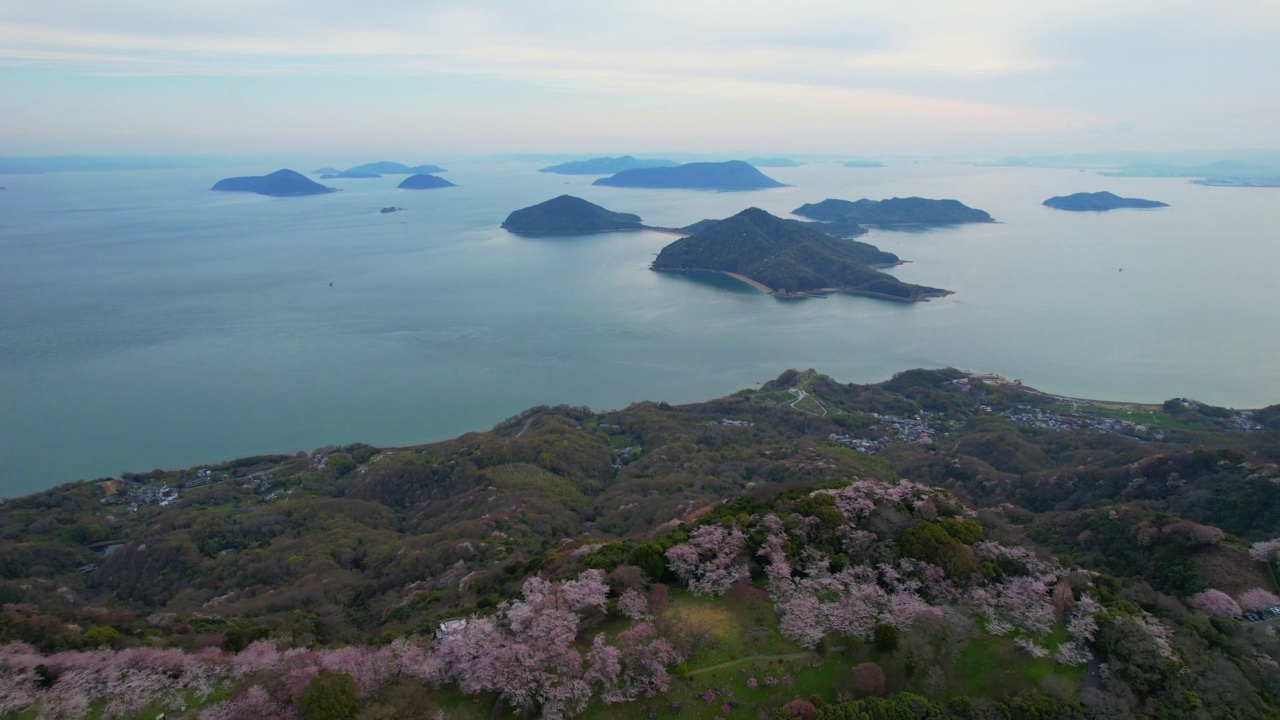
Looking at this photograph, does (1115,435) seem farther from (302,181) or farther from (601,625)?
(302,181)

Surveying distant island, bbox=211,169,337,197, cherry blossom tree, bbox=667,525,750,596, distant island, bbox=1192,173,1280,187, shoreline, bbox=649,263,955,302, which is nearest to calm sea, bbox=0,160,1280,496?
shoreline, bbox=649,263,955,302

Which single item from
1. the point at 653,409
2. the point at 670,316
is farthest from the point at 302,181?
the point at 653,409

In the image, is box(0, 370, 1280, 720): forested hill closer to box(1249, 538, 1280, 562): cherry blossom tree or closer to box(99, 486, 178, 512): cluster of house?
box(1249, 538, 1280, 562): cherry blossom tree

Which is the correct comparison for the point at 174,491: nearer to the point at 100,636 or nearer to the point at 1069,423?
the point at 100,636

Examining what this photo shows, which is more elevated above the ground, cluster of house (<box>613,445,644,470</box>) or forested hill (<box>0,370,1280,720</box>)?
forested hill (<box>0,370,1280,720</box>)

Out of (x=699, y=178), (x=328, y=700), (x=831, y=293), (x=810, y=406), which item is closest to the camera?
(x=328, y=700)

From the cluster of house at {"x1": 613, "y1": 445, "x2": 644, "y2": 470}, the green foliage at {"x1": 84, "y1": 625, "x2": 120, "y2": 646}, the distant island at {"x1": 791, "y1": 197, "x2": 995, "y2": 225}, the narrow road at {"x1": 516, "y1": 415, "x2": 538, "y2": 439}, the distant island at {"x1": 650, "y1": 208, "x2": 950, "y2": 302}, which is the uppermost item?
the distant island at {"x1": 791, "y1": 197, "x2": 995, "y2": 225}

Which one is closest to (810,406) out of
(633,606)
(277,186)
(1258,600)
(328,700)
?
(1258,600)
